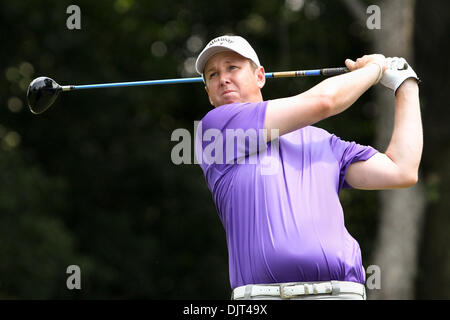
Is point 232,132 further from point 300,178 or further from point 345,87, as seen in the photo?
point 345,87

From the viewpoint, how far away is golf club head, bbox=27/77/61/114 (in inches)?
202

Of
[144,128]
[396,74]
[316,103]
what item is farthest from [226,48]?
[144,128]

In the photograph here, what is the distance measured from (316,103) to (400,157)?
0.46 metres

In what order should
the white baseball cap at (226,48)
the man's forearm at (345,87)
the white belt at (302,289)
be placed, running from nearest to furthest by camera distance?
the white belt at (302,289), the man's forearm at (345,87), the white baseball cap at (226,48)

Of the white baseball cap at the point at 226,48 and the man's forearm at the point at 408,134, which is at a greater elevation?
the white baseball cap at the point at 226,48

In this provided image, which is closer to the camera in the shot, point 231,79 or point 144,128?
point 231,79

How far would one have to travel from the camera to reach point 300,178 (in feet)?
11.2

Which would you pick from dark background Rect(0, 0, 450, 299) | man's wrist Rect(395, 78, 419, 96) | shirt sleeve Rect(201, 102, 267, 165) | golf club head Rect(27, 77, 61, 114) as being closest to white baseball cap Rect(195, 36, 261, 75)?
shirt sleeve Rect(201, 102, 267, 165)

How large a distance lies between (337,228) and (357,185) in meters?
0.34

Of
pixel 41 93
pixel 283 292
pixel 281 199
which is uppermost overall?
pixel 41 93

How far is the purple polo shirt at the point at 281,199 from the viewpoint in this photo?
3322 mm

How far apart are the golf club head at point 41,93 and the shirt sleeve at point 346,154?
6.95 feet

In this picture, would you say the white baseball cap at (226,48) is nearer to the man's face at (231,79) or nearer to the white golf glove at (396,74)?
the man's face at (231,79)

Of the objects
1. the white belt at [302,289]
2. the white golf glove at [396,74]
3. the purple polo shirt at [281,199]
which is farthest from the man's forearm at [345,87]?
the white belt at [302,289]
